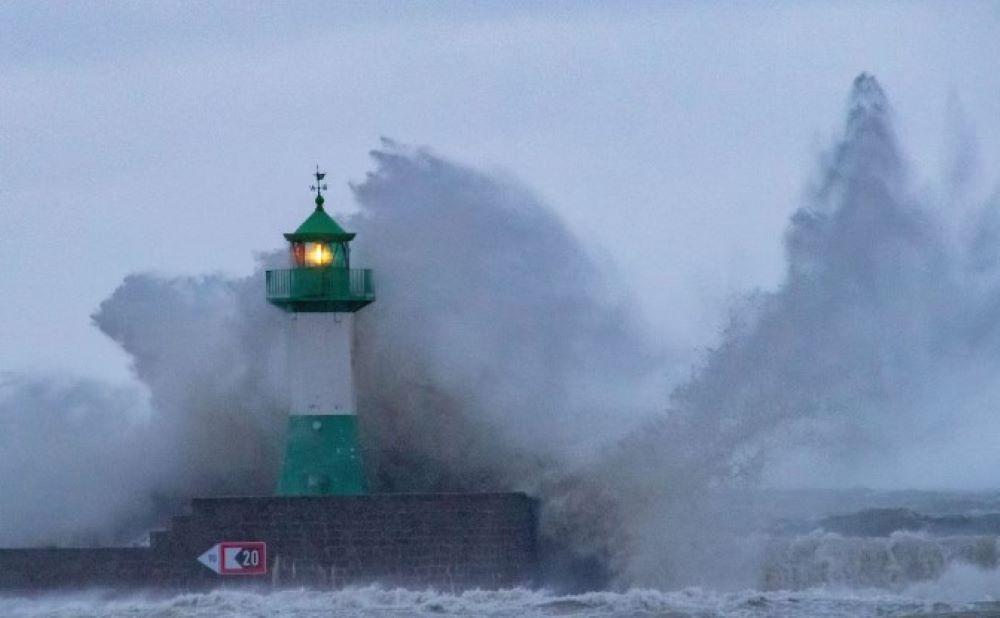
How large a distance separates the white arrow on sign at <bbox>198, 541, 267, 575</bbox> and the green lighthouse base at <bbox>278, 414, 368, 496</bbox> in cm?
107

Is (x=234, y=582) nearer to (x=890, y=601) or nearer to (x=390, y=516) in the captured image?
(x=390, y=516)

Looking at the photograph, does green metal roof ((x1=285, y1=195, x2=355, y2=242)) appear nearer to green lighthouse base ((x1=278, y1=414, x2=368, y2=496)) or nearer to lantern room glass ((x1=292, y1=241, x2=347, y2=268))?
lantern room glass ((x1=292, y1=241, x2=347, y2=268))

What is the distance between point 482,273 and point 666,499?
11.2ft

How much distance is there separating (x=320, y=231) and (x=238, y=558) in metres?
3.48

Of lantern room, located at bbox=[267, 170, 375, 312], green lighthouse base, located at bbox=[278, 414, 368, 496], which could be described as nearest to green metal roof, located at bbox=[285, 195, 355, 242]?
lantern room, located at bbox=[267, 170, 375, 312]

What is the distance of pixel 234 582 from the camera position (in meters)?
24.9

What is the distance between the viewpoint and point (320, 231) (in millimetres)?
26047

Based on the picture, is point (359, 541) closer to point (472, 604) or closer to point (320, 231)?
point (472, 604)

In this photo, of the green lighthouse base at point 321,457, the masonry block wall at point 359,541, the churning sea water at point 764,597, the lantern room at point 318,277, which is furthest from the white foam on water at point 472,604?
the lantern room at point 318,277

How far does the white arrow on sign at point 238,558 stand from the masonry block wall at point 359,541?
56 millimetres

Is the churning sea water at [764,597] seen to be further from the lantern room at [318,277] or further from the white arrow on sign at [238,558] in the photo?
the lantern room at [318,277]

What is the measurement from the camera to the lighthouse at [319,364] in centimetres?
2589

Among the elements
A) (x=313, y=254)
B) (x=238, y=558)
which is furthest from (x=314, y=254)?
(x=238, y=558)

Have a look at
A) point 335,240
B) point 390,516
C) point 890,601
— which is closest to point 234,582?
point 390,516
